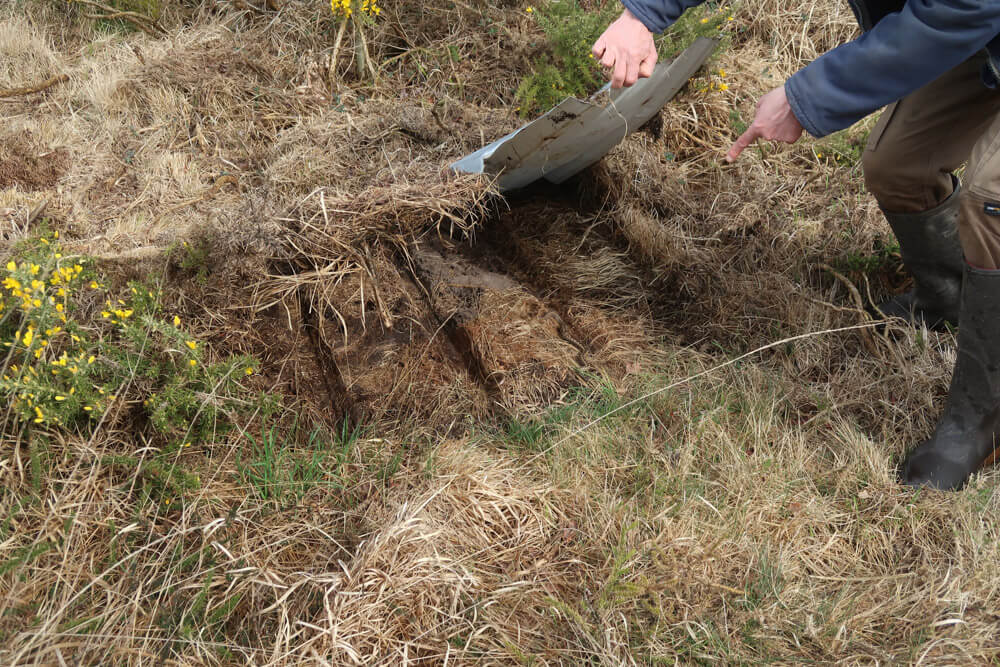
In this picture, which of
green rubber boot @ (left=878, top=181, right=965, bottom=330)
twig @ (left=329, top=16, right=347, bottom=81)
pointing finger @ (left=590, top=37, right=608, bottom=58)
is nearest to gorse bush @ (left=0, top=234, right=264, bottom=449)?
pointing finger @ (left=590, top=37, right=608, bottom=58)

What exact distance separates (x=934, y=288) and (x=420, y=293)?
1.99 metres

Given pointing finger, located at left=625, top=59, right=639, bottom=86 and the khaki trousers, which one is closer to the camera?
the khaki trousers

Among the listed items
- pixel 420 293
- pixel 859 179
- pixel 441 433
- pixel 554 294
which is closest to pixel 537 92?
pixel 554 294

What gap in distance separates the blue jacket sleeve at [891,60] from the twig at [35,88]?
4389mm

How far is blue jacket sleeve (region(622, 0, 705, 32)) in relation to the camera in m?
1.83

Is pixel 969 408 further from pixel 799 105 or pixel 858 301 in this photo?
pixel 799 105

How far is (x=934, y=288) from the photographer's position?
249 centimetres

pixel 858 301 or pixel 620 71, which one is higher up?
pixel 620 71

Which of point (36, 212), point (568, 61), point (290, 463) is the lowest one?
point (290, 463)

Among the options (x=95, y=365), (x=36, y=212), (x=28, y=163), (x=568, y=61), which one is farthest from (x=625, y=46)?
(x=28, y=163)

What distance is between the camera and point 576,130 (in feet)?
8.12

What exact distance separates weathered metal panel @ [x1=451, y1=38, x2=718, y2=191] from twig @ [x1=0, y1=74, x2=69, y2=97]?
3.15 metres

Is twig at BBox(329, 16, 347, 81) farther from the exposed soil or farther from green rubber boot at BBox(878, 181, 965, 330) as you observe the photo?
green rubber boot at BBox(878, 181, 965, 330)

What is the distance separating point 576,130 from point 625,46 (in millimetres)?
619
